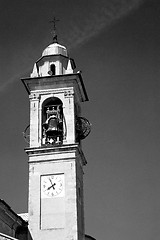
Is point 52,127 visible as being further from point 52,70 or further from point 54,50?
point 54,50

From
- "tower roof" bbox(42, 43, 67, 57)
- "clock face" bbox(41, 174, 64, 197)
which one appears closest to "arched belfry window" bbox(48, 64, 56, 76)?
"tower roof" bbox(42, 43, 67, 57)

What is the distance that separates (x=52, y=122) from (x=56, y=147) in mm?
1338

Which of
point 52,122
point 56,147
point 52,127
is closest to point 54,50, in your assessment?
point 52,122

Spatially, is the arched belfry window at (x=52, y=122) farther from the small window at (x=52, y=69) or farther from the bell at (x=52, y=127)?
the small window at (x=52, y=69)

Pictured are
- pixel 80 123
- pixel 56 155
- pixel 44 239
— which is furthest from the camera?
pixel 80 123

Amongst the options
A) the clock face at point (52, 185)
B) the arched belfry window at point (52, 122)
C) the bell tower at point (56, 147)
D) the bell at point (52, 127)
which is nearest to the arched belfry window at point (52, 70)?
the bell tower at point (56, 147)

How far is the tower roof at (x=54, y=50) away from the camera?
30438mm

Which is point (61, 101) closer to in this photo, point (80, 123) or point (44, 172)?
point (80, 123)

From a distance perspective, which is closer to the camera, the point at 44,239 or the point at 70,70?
the point at 44,239

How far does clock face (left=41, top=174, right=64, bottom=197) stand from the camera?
27.0 meters

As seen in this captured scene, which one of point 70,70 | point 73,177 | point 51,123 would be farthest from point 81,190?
point 70,70

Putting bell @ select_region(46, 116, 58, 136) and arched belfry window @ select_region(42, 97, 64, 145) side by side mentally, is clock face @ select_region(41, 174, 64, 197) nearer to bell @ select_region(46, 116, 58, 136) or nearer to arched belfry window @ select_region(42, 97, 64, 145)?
arched belfry window @ select_region(42, 97, 64, 145)

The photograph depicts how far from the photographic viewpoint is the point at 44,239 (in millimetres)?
25984

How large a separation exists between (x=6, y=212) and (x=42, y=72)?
7428 millimetres
